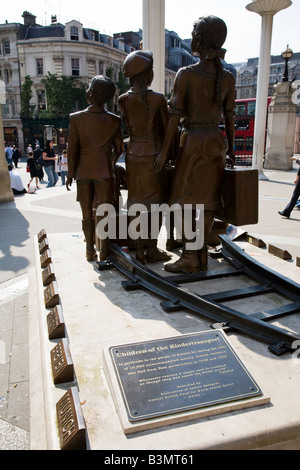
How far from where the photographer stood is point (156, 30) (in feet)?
22.4

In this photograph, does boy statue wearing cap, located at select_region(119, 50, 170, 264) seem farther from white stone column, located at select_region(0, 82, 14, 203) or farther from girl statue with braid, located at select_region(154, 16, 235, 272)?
white stone column, located at select_region(0, 82, 14, 203)

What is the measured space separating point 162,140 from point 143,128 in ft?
0.85

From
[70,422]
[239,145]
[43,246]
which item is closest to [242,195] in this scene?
[70,422]

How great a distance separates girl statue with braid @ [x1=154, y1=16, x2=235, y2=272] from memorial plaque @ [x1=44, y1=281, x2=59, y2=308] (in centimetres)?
147

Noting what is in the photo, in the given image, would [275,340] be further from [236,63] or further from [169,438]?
[236,63]

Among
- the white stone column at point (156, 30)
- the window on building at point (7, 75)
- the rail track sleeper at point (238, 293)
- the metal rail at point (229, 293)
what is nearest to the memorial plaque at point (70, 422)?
the metal rail at point (229, 293)

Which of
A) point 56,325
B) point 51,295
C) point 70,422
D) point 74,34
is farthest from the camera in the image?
point 74,34

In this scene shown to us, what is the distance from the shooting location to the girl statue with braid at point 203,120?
3703 millimetres

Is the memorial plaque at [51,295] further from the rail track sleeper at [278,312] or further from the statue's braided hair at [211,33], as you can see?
the statue's braided hair at [211,33]

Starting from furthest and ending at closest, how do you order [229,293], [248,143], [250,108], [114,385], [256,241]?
[248,143] → [250,108] → [256,241] → [229,293] → [114,385]

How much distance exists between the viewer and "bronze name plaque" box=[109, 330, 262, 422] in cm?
222

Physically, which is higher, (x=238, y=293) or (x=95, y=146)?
(x=95, y=146)

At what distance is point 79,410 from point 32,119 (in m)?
43.3

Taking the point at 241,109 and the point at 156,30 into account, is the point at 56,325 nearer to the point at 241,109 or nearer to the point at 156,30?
the point at 156,30
